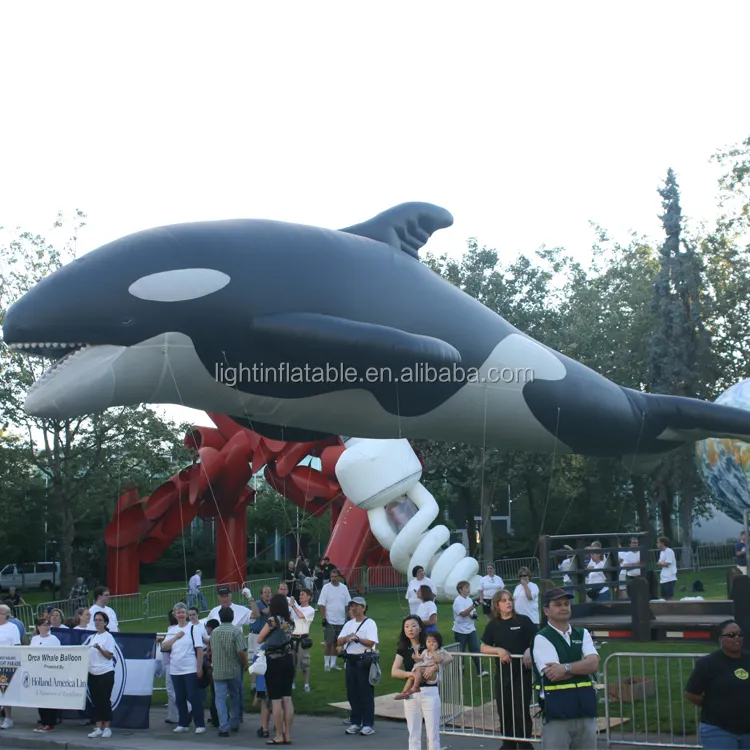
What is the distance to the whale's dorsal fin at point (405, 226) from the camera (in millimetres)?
10125

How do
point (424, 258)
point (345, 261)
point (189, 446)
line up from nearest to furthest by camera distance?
point (345, 261)
point (189, 446)
point (424, 258)

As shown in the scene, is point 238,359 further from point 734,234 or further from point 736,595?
point 734,234

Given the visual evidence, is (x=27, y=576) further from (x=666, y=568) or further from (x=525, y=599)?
(x=525, y=599)

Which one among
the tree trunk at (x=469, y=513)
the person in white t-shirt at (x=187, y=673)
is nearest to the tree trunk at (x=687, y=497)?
the tree trunk at (x=469, y=513)

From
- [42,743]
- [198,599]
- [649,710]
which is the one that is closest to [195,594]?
[198,599]

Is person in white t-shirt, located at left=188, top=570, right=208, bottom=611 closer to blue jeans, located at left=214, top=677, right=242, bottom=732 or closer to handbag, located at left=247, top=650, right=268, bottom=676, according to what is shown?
blue jeans, located at left=214, top=677, right=242, bottom=732

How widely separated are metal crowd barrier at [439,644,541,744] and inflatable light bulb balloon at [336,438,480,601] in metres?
10.4

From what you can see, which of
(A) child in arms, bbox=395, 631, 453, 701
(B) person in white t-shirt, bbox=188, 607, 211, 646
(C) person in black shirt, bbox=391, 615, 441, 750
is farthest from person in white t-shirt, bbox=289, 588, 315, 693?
(A) child in arms, bbox=395, 631, 453, 701

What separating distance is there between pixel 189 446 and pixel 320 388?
18.8 metres

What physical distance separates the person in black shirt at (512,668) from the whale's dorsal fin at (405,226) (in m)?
3.85

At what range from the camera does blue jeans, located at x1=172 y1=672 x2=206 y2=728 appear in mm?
10367

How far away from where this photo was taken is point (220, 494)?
26.5 m

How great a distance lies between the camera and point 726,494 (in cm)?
2350

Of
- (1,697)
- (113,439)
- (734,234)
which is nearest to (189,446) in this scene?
(113,439)
